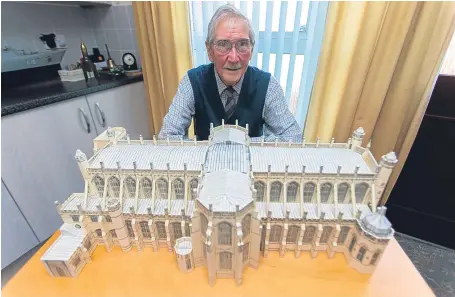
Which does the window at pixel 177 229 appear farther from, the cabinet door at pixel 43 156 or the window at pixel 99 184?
the cabinet door at pixel 43 156

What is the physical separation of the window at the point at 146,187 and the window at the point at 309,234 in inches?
46.7

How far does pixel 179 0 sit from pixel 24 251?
149 inches

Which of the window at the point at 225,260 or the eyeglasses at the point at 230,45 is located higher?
the eyeglasses at the point at 230,45

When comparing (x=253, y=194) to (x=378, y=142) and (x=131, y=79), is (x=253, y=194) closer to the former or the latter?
(x=378, y=142)

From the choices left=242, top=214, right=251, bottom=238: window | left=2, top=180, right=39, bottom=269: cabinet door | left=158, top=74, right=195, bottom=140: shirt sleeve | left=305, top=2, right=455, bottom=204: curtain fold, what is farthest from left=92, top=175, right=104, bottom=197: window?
left=305, top=2, right=455, bottom=204: curtain fold

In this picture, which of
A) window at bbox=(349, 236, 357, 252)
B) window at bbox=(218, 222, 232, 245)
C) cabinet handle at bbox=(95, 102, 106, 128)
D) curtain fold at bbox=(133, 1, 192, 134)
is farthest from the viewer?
cabinet handle at bbox=(95, 102, 106, 128)

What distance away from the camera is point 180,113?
2393mm

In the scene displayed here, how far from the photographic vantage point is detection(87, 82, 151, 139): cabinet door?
129 inches

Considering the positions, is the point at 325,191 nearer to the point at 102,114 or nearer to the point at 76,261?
the point at 76,261

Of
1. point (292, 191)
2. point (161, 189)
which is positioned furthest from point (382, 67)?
point (161, 189)

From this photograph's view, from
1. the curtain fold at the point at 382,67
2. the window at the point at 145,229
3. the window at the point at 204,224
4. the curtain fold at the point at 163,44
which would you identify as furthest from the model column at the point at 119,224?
the curtain fold at the point at 382,67

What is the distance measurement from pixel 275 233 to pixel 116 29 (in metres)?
4.28

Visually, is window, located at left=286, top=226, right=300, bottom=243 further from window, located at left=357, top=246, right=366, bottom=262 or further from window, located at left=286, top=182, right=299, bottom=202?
window, located at left=357, top=246, right=366, bottom=262

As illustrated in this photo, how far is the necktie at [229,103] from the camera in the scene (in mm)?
2387
